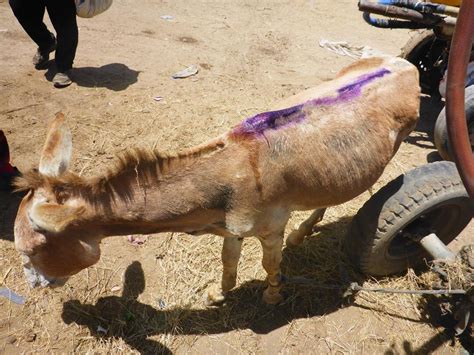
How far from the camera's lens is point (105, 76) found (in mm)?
5875

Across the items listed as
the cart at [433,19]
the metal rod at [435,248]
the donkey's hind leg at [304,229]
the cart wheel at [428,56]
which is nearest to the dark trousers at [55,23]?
the cart at [433,19]

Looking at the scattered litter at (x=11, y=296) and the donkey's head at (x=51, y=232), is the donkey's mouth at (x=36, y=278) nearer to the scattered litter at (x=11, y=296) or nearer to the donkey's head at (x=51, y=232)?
the donkey's head at (x=51, y=232)

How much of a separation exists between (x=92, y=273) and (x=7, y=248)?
865 millimetres

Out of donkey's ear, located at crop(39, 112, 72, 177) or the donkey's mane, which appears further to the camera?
donkey's ear, located at crop(39, 112, 72, 177)

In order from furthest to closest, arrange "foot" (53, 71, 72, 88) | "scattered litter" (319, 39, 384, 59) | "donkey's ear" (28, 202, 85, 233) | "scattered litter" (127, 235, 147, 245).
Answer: "scattered litter" (319, 39, 384, 59) → "foot" (53, 71, 72, 88) → "scattered litter" (127, 235, 147, 245) → "donkey's ear" (28, 202, 85, 233)

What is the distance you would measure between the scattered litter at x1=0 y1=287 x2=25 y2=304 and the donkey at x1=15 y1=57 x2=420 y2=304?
0.79 metres

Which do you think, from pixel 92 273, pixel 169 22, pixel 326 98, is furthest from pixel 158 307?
pixel 169 22

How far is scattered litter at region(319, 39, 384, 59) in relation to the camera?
23.2ft

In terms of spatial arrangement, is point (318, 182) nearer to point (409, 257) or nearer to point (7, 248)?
point (409, 257)

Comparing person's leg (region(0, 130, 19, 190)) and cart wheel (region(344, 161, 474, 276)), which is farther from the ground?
cart wheel (region(344, 161, 474, 276))

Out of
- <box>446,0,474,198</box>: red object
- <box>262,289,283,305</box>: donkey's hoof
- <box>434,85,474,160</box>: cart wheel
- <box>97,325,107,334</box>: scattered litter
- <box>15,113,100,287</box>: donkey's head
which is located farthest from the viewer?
<box>434,85,474,160</box>: cart wheel

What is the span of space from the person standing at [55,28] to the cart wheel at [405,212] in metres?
4.73

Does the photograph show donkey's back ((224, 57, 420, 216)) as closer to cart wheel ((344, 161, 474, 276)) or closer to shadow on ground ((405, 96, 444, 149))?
cart wheel ((344, 161, 474, 276))

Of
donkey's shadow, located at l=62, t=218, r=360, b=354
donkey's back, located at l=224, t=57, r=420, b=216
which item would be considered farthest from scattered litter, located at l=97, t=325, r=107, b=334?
donkey's back, located at l=224, t=57, r=420, b=216
